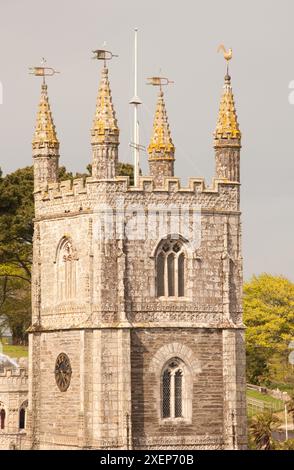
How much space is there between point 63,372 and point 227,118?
40.9 ft

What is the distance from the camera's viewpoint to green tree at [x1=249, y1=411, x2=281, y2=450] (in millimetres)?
98069

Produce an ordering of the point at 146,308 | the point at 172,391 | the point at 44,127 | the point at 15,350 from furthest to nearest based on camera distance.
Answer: the point at 15,350
the point at 44,127
the point at 172,391
the point at 146,308

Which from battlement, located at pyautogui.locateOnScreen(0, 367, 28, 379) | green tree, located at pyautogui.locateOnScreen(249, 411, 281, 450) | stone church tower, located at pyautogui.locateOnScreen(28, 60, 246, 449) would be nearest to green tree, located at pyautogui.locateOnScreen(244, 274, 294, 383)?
green tree, located at pyautogui.locateOnScreen(249, 411, 281, 450)

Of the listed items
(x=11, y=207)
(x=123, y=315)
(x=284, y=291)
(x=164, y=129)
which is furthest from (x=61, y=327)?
(x=284, y=291)

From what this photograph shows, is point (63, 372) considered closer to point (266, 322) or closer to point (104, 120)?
point (104, 120)

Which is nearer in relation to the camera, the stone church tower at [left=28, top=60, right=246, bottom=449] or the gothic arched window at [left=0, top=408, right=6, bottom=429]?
the stone church tower at [left=28, top=60, right=246, bottom=449]

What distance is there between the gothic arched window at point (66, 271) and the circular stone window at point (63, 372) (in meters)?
2.46

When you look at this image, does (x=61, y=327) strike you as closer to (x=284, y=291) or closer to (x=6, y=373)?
(x=6, y=373)

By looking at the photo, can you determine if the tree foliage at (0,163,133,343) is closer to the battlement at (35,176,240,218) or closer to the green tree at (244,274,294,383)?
the green tree at (244,274,294,383)

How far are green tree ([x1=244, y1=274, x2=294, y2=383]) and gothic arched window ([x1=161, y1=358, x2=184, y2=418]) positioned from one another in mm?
35679

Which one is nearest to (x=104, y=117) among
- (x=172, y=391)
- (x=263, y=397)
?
(x=172, y=391)

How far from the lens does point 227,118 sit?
9425cm

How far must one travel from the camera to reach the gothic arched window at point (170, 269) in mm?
92438
